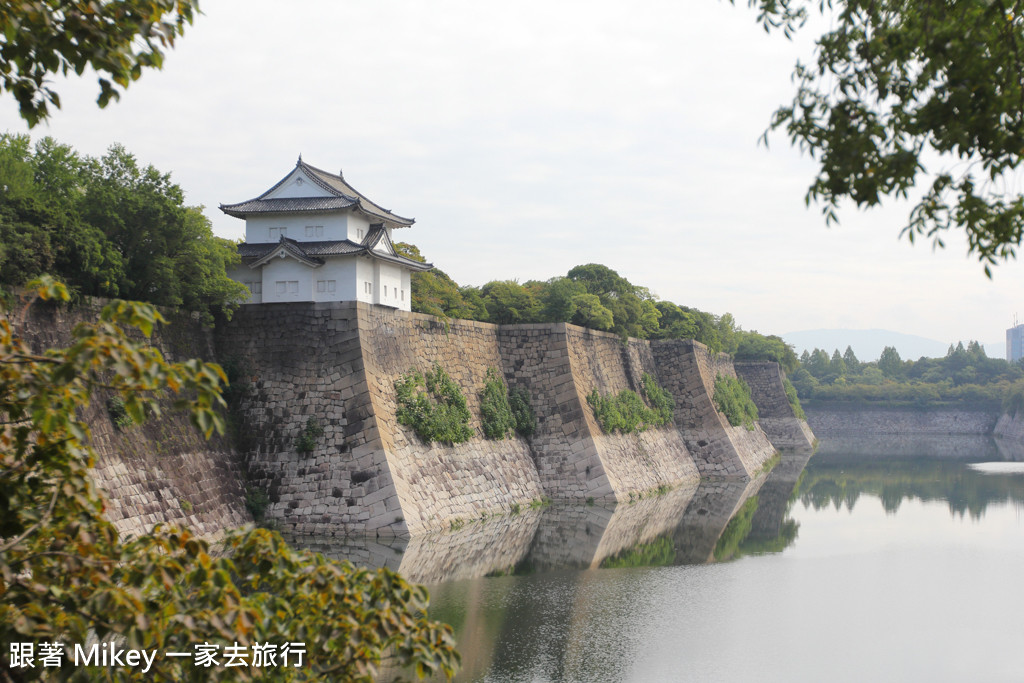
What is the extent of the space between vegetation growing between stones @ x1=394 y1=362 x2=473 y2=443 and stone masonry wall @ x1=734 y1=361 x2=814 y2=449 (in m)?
33.0

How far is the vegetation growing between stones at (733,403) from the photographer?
1454 inches

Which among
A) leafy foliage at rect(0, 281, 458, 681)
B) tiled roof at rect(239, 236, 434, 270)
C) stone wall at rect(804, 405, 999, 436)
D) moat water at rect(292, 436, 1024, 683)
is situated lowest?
moat water at rect(292, 436, 1024, 683)

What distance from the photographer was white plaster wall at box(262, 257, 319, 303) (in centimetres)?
1991

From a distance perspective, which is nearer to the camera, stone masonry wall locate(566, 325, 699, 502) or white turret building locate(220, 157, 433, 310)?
white turret building locate(220, 157, 433, 310)

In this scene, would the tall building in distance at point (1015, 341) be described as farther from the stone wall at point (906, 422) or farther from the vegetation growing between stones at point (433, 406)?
the vegetation growing between stones at point (433, 406)

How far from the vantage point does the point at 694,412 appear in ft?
111

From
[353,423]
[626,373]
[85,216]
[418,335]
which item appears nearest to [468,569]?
[353,423]

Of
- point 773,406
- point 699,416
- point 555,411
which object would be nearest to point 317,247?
point 555,411

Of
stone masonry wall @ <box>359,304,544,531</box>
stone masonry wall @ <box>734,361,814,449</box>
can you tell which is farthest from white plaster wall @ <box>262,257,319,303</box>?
stone masonry wall @ <box>734,361,814,449</box>

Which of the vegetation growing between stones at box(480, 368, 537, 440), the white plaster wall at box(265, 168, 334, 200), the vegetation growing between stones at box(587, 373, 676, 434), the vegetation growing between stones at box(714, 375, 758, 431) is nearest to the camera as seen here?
the white plaster wall at box(265, 168, 334, 200)

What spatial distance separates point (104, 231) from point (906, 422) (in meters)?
61.0

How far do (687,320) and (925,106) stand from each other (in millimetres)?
35800

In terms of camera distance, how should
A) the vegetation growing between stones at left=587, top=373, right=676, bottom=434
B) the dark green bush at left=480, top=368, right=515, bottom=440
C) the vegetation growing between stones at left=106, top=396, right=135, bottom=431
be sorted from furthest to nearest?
the vegetation growing between stones at left=587, top=373, right=676, bottom=434 < the dark green bush at left=480, top=368, right=515, bottom=440 < the vegetation growing between stones at left=106, top=396, right=135, bottom=431

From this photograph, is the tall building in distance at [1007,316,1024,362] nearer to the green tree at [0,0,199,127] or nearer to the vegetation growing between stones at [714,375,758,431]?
the vegetation growing between stones at [714,375,758,431]
